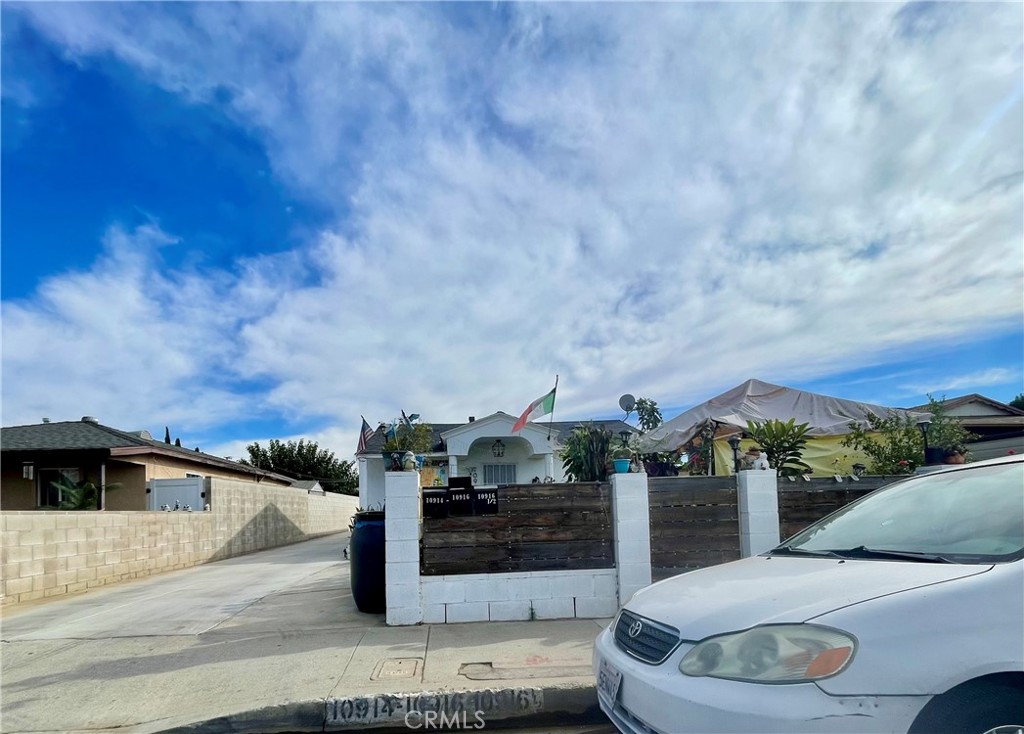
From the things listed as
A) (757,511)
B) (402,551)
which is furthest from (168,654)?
(757,511)

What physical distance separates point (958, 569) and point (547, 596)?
176 inches

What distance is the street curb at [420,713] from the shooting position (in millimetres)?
4289

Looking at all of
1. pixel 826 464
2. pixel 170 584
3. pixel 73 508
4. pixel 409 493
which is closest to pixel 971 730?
pixel 409 493

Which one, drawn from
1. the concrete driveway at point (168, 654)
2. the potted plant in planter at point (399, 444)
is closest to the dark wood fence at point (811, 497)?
the potted plant in planter at point (399, 444)

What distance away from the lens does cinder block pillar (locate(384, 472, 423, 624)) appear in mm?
6387

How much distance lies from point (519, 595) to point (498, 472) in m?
15.2

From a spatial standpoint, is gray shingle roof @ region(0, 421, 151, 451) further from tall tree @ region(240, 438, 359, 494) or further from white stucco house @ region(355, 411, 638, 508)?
tall tree @ region(240, 438, 359, 494)

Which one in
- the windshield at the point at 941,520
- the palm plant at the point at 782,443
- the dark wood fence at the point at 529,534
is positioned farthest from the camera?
the palm plant at the point at 782,443

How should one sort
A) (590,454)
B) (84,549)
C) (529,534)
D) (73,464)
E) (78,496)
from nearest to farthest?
(529,534) → (590,454) → (84,549) → (78,496) → (73,464)

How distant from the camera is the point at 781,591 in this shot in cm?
283

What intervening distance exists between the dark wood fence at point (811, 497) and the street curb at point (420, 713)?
363cm

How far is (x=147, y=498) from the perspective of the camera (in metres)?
17.3

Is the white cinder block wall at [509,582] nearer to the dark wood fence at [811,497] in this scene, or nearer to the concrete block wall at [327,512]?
the dark wood fence at [811,497]

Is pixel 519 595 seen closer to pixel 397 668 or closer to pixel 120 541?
pixel 397 668
